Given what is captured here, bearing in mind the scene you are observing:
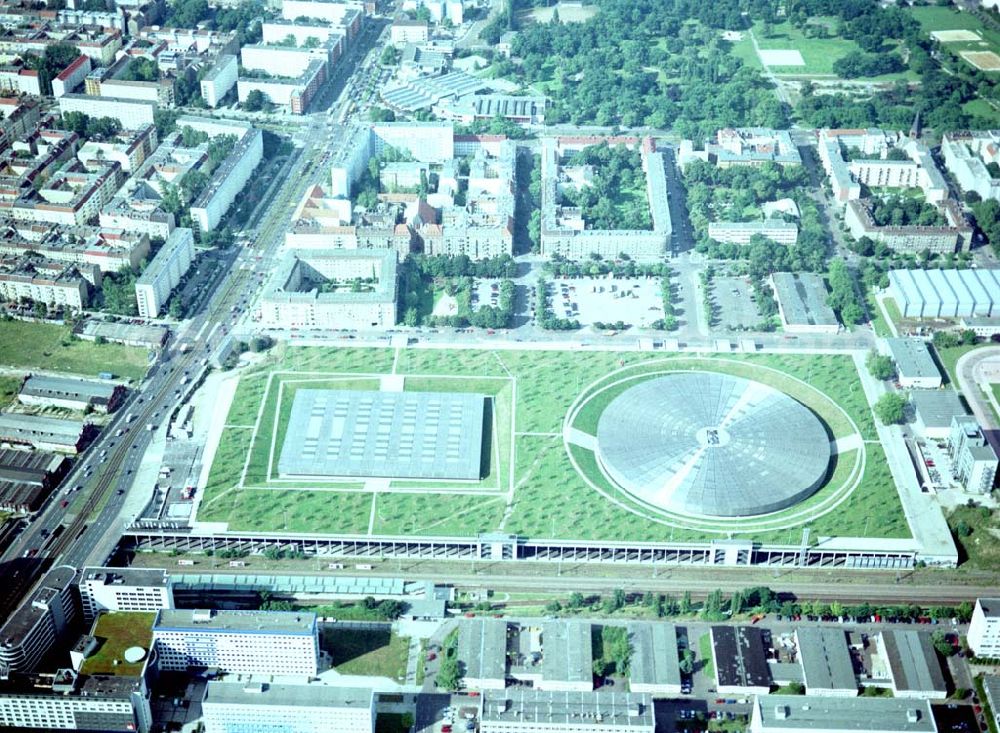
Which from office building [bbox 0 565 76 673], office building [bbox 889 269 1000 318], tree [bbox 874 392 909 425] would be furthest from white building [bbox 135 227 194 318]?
office building [bbox 889 269 1000 318]

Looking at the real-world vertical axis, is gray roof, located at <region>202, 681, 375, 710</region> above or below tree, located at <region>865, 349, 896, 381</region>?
above

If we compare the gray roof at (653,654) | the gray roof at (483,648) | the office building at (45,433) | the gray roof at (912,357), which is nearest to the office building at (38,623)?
the office building at (45,433)

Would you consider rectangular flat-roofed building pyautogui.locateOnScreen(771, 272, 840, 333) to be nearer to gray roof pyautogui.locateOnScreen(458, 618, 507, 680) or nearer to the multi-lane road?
gray roof pyautogui.locateOnScreen(458, 618, 507, 680)

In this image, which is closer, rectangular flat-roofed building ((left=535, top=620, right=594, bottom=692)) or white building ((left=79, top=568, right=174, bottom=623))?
rectangular flat-roofed building ((left=535, top=620, right=594, bottom=692))

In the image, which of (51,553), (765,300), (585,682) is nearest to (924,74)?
(765,300)

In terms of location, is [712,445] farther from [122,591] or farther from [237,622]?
[122,591]

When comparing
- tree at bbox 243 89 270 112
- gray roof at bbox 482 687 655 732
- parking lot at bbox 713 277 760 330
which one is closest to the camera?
gray roof at bbox 482 687 655 732
